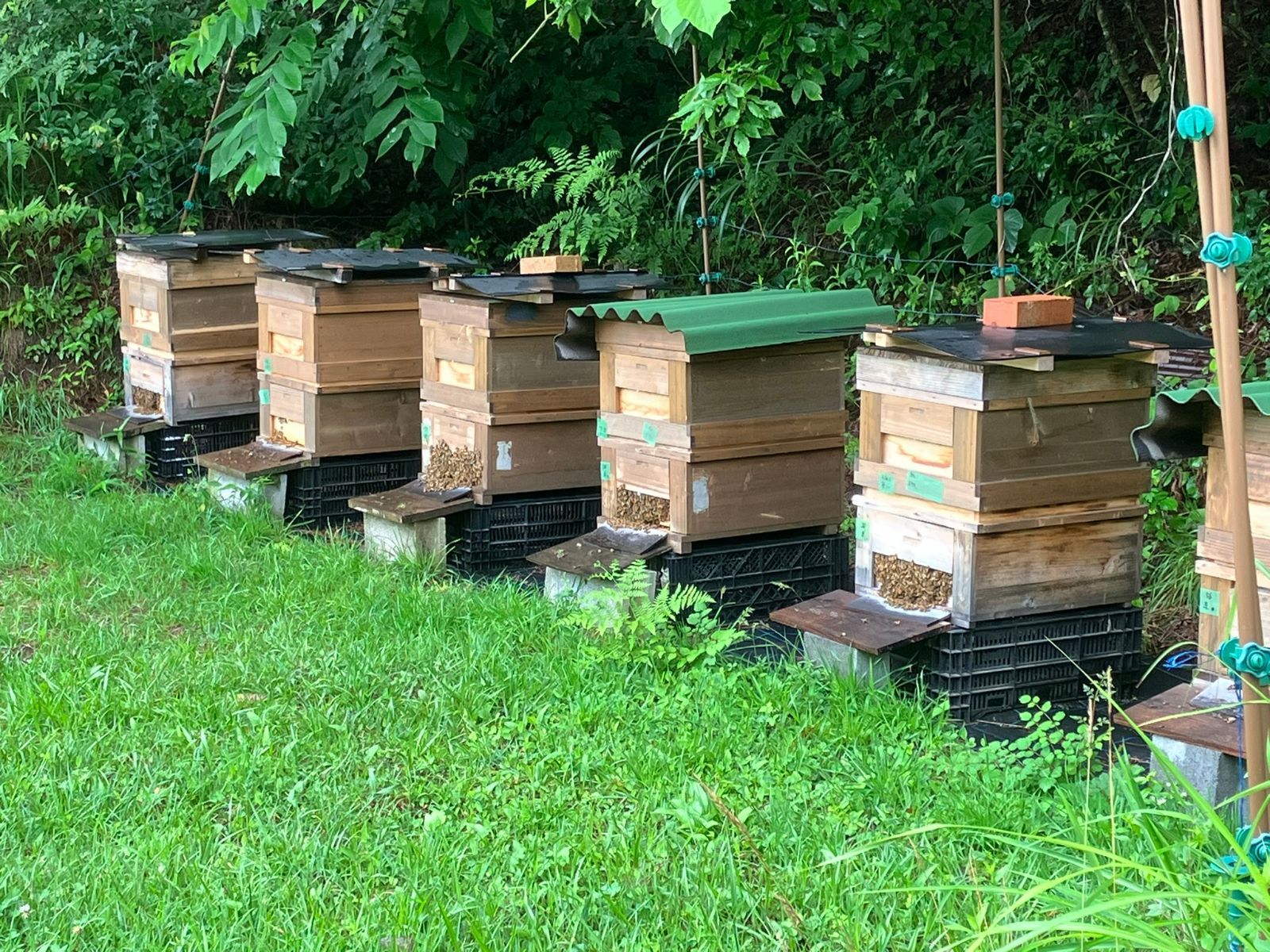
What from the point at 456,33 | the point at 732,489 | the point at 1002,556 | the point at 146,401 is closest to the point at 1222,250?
the point at 1002,556

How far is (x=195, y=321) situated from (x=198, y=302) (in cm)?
11

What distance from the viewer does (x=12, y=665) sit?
5262 millimetres

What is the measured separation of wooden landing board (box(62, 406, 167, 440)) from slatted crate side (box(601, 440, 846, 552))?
3.74 m

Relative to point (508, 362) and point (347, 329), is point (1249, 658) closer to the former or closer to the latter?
point (508, 362)

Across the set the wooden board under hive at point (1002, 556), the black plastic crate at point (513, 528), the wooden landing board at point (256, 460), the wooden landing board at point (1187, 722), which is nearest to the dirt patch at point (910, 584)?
the wooden board under hive at point (1002, 556)

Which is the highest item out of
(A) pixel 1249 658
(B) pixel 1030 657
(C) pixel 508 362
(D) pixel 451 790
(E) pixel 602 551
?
(C) pixel 508 362

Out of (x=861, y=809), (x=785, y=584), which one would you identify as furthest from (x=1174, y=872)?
(x=785, y=584)

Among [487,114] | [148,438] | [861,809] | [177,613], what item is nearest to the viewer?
[861,809]

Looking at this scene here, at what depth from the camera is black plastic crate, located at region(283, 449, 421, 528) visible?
7699 millimetres

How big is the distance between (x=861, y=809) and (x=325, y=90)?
762cm

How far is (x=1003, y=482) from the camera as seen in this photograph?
464 cm

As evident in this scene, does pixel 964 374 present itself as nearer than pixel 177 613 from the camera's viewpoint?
Yes

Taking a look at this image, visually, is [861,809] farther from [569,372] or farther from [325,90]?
[325,90]

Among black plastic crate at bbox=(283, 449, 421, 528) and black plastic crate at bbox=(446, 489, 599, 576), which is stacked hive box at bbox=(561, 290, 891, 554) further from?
black plastic crate at bbox=(283, 449, 421, 528)
